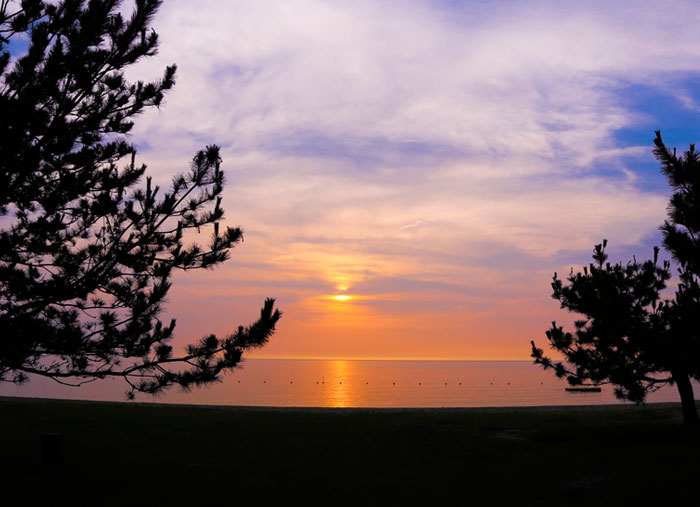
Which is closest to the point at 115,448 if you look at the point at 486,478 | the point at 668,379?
the point at 486,478

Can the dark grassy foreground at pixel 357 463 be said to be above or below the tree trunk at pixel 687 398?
below

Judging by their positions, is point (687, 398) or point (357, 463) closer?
point (357, 463)

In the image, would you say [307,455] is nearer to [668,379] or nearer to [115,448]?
[115,448]

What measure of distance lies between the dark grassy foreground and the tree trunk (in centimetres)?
55

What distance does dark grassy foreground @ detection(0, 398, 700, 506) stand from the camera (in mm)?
10477

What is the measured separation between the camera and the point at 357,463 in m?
13.9

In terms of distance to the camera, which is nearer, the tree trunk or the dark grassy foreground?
the dark grassy foreground

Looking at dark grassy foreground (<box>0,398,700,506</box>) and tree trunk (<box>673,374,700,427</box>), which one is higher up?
tree trunk (<box>673,374,700,427</box>)

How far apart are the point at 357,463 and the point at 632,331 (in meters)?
7.77

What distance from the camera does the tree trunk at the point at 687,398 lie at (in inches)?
633

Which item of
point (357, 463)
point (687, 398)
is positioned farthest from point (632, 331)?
point (357, 463)

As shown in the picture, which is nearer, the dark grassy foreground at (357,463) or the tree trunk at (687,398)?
the dark grassy foreground at (357,463)

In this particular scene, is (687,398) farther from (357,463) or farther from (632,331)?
(357,463)

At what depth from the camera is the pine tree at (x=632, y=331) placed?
1427cm
